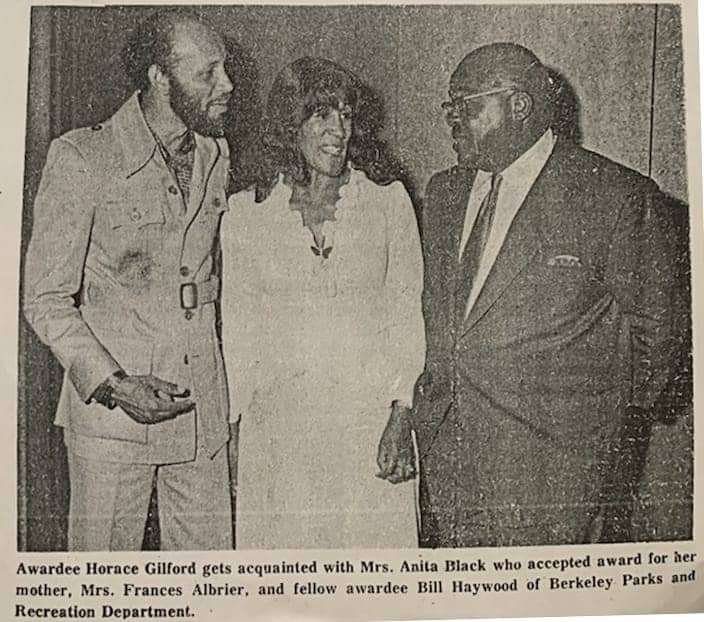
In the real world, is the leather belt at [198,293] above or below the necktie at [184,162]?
below

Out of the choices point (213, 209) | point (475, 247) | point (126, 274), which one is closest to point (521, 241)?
point (475, 247)

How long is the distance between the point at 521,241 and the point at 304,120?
0.30 m

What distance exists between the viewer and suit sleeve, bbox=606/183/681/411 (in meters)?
1.19

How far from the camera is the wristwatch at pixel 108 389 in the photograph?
3.81 feet

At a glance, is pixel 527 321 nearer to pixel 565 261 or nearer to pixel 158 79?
pixel 565 261

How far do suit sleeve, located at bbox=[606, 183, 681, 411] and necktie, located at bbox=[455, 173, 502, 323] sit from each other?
0.15 meters

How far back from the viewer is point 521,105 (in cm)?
120

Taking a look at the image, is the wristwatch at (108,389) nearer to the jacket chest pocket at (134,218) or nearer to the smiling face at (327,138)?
the jacket chest pocket at (134,218)

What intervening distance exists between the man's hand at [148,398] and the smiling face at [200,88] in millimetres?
305

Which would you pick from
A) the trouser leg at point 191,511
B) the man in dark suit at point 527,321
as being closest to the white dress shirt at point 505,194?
the man in dark suit at point 527,321

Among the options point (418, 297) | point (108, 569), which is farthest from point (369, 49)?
point (108, 569)

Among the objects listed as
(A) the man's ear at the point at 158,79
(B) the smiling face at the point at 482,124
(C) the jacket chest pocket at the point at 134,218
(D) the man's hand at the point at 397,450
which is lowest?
(D) the man's hand at the point at 397,450

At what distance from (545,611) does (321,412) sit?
352 mm

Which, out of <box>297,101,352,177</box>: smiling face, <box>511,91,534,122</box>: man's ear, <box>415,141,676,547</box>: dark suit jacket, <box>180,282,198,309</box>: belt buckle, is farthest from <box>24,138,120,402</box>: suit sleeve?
<box>511,91,534,122</box>: man's ear
